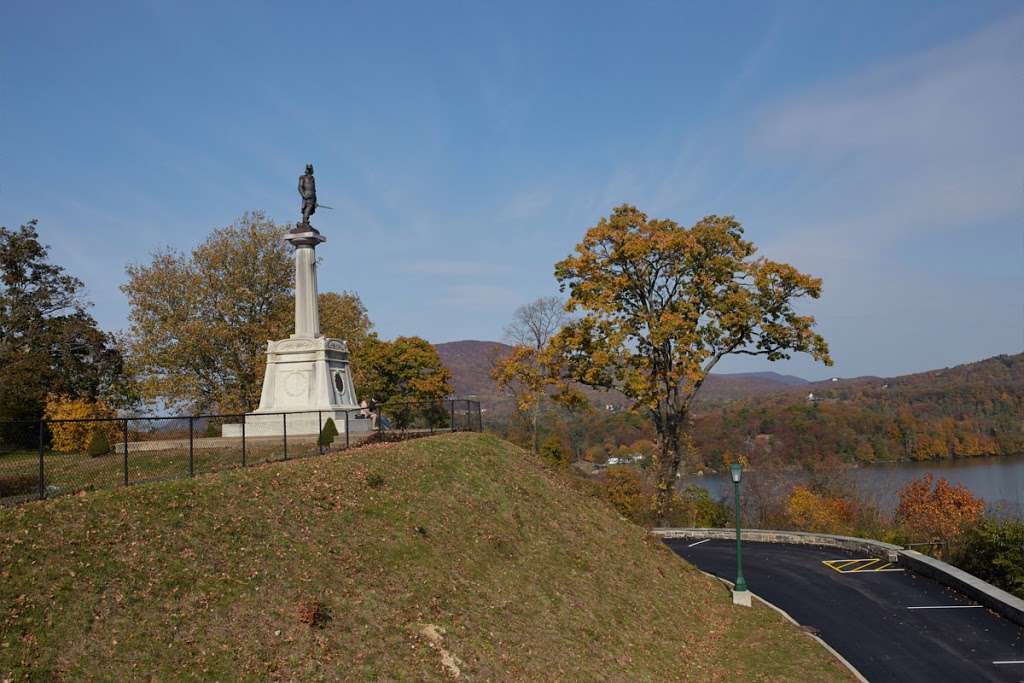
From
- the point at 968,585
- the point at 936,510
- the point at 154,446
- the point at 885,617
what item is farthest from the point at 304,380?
the point at 936,510

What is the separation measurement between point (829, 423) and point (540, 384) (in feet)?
245

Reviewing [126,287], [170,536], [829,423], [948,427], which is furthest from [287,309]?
[948,427]

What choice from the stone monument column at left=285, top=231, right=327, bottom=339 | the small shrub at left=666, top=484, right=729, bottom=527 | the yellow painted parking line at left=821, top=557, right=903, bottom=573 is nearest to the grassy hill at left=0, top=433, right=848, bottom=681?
the yellow painted parking line at left=821, top=557, right=903, bottom=573

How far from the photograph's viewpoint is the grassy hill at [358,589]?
368 inches

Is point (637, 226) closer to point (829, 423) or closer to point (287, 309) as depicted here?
point (287, 309)

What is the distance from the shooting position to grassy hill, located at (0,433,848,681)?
936cm

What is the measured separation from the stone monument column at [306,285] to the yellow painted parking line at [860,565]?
840 inches

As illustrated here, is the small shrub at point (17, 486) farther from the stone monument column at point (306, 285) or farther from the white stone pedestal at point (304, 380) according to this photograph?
the stone monument column at point (306, 285)

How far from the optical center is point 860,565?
85.3ft

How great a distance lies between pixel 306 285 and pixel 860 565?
23430 millimetres

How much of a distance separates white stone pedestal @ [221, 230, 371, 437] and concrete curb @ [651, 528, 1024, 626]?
1401cm

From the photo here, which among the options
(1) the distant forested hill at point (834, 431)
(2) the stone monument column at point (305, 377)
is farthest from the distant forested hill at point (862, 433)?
(2) the stone monument column at point (305, 377)

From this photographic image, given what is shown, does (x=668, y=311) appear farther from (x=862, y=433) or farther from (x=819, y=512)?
(x=862, y=433)

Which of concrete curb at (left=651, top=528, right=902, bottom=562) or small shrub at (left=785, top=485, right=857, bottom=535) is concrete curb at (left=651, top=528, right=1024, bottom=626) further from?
small shrub at (left=785, top=485, right=857, bottom=535)
